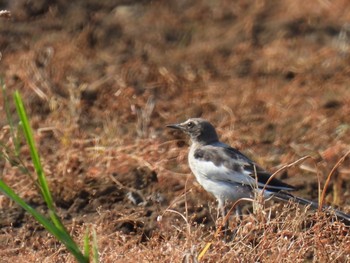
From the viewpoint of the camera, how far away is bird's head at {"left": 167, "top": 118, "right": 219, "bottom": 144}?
9234 millimetres

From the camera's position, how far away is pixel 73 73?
11305mm

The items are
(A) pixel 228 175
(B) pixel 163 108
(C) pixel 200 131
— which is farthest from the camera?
(B) pixel 163 108

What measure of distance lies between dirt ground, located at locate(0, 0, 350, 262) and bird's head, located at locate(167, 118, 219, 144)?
0.34m

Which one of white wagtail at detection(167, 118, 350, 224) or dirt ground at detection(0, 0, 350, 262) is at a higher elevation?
white wagtail at detection(167, 118, 350, 224)

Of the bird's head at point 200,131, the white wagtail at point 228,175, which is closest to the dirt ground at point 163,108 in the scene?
the white wagtail at point 228,175

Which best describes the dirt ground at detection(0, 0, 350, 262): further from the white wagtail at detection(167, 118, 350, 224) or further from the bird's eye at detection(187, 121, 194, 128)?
the bird's eye at detection(187, 121, 194, 128)

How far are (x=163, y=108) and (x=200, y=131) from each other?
1543 mm

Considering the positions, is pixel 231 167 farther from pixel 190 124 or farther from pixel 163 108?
pixel 163 108

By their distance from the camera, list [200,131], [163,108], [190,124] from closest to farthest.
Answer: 1. [200,131]
2. [190,124]
3. [163,108]

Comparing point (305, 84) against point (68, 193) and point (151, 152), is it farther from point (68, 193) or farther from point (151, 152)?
point (68, 193)

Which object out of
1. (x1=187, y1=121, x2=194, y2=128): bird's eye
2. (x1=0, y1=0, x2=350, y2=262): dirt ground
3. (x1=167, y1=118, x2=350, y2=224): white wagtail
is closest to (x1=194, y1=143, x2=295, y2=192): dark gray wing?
(x1=167, y1=118, x2=350, y2=224): white wagtail

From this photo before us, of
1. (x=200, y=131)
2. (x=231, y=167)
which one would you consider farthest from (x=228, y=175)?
(x=200, y=131)

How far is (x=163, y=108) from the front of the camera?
1074cm

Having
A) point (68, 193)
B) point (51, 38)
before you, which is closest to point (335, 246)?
point (68, 193)
